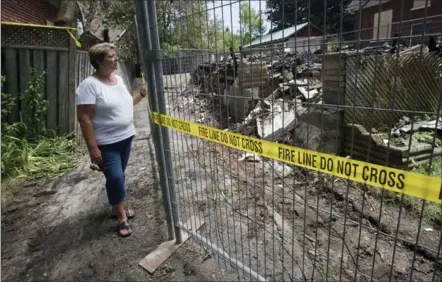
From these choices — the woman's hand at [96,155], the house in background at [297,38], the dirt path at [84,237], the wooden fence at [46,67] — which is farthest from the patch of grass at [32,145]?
the house in background at [297,38]

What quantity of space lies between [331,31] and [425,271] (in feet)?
8.00

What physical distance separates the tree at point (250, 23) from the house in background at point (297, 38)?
4 cm

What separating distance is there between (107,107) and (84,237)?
1.35 meters

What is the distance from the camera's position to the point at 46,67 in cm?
531

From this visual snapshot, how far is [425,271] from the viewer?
2.72 meters

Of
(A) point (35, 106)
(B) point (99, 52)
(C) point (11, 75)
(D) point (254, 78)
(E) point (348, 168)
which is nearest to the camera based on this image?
(E) point (348, 168)

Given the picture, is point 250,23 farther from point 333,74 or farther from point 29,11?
point 29,11

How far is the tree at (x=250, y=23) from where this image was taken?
162cm

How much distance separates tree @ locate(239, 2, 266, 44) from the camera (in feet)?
5.31

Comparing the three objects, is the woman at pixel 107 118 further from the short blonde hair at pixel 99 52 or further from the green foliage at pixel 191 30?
the green foliage at pixel 191 30

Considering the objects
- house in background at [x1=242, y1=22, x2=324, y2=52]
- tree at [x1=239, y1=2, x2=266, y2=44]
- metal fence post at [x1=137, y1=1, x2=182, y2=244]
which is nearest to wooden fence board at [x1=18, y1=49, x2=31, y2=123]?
metal fence post at [x1=137, y1=1, x2=182, y2=244]

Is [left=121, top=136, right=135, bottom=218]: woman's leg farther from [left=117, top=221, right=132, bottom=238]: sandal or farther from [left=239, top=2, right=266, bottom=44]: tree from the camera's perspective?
[left=239, top=2, right=266, bottom=44]: tree

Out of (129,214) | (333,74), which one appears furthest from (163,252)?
(333,74)

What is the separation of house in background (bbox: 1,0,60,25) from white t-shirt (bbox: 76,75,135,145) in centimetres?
650
